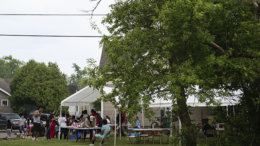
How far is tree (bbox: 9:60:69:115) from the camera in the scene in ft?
151

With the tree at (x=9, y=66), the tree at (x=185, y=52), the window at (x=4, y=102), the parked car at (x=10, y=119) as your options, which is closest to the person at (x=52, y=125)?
the tree at (x=185, y=52)

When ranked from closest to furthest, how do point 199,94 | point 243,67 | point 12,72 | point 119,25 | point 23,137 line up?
point 243,67, point 199,94, point 119,25, point 23,137, point 12,72

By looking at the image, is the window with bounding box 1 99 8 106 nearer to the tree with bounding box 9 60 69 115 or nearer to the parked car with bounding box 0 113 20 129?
the tree with bounding box 9 60 69 115

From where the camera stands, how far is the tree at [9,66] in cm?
9825

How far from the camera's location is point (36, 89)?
153ft

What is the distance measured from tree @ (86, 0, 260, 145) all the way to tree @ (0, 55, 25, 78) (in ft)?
311

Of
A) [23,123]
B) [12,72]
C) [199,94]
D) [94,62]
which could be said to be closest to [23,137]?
[23,123]

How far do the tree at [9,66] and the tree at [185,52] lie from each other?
3731 inches

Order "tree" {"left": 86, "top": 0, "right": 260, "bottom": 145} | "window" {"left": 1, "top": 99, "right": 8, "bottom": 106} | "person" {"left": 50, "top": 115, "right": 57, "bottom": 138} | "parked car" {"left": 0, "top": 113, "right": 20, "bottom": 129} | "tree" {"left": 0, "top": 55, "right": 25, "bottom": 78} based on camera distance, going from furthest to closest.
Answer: "tree" {"left": 0, "top": 55, "right": 25, "bottom": 78}
"window" {"left": 1, "top": 99, "right": 8, "bottom": 106}
"parked car" {"left": 0, "top": 113, "right": 20, "bottom": 129}
"person" {"left": 50, "top": 115, "right": 57, "bottom": 138}
"tree" {"left": 86, "top": 0, "right": 260, "bottom": 145}

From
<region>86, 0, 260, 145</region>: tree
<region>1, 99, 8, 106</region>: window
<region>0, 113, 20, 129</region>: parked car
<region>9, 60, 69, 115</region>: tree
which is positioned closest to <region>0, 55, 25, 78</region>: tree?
<region>1, 99, 8, 106</region>: window

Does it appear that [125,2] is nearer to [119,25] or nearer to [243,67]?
[119,25]

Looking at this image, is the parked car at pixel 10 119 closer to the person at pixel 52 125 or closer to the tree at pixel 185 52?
the person at pixel 52 125

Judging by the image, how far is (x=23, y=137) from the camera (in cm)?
2028

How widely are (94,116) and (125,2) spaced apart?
7.87 m
